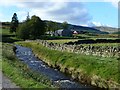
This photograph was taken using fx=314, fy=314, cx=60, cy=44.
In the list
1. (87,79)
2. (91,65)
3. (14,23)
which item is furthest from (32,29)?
(87,79)

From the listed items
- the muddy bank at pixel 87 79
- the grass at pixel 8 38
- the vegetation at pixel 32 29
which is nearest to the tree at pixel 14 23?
the grass at pixel 8 38

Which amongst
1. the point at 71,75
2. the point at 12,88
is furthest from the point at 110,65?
the point at 12,88

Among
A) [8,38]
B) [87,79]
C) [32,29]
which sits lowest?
[87,79]

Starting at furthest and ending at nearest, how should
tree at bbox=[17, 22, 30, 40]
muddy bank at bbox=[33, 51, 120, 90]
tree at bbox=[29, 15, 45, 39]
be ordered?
1. tree at bbox=[29, 15, 45, 39]
2. tree at bbox=[17, 22, 30, 40]
3. muddy bank at bbox=[33, 51, 120, 90]

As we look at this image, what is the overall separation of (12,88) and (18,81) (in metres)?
2.59

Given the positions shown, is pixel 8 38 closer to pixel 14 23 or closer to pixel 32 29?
pixel 32 29

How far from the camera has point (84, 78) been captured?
3797cm

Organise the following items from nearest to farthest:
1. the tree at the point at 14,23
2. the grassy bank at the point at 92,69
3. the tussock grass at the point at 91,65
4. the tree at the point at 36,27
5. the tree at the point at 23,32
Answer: the grassy bank at the point at 92,69
the tussock grass at the point at 91,65
the tree at the point at 23,32
the tree at the point at 36,27
the tree at the point at 14,23

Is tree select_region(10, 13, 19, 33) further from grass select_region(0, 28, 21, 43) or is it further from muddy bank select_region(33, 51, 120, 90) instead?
muddy bank select_region(33, 51, 120, 90)

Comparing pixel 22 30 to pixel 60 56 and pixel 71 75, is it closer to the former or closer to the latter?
pixel 60 56

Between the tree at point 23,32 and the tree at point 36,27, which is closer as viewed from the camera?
the tree at point 23,32

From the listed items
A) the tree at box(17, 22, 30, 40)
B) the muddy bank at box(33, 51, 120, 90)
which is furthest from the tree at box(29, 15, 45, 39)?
the muddy bank at box(33, 51, 120, 90)

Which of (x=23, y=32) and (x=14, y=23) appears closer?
(x=23, y=32)

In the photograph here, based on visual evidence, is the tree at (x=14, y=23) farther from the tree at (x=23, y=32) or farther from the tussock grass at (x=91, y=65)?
the tussock grass at (x=91, y=65)
